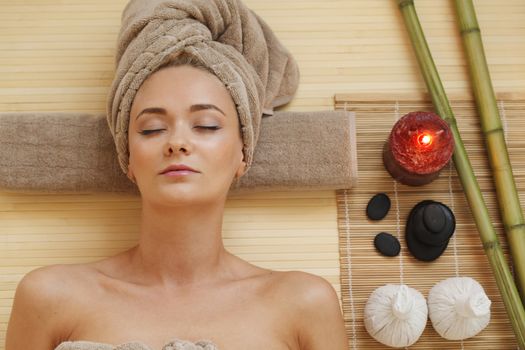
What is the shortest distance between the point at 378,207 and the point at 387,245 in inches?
5.2

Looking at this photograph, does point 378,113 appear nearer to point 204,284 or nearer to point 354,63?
point 354,63

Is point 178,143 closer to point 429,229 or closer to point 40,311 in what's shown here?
point 40,311

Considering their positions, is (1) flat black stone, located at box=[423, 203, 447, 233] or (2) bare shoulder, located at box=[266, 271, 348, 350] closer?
(2) bare shoulder, located at box=[266, 271, 348, 350]

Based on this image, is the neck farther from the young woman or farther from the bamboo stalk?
the bamboo stalk

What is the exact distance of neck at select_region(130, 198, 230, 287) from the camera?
1813mm

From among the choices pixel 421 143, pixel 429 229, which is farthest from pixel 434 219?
pixel 421 143

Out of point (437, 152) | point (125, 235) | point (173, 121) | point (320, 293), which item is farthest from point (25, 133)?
point (437, 152)

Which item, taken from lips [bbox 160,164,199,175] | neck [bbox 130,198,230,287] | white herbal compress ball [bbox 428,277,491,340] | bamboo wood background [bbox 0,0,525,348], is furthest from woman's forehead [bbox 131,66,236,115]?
white herbal compress ball [bbox 428,277,491,340]

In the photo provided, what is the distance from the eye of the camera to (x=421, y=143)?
75.3 inches

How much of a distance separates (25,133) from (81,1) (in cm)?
56

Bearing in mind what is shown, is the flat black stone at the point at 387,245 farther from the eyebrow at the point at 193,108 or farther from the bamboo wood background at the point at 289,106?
the eyebrow at the point at 193,108

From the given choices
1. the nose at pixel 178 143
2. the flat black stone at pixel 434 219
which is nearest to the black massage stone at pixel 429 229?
the flat black stone at pixel 434 219

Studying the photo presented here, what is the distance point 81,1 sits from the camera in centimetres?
223

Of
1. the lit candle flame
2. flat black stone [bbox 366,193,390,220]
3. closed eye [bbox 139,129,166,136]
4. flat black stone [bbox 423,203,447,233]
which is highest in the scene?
closed eye [bbox 139,129,166,136]
